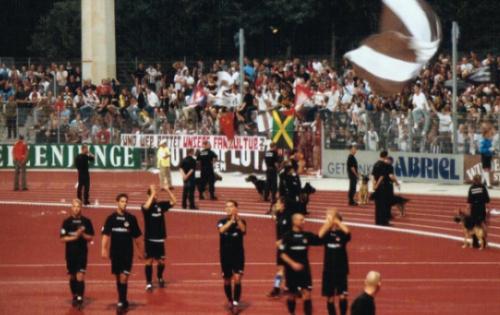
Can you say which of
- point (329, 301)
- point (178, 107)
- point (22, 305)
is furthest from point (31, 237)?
point (178, 107)

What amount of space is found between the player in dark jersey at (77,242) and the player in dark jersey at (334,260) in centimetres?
410

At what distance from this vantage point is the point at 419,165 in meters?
42.9

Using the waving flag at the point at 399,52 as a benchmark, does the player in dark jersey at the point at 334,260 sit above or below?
below

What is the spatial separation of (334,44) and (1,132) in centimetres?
1705

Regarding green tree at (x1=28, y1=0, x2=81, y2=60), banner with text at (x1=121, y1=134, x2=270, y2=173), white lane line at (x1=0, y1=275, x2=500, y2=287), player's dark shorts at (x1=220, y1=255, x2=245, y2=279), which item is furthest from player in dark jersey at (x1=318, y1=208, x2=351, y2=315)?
green tree at (x1=28, y1=0, x2=81, y2=60)

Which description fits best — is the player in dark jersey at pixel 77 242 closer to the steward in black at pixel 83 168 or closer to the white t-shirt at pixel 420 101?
the steward in black at pixel 83 168

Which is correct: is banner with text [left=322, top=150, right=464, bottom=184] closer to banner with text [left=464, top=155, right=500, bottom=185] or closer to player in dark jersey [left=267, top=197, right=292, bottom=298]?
banner with text [left=464, top=155, right=500, bottom=185]

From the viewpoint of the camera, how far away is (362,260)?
1073 inches

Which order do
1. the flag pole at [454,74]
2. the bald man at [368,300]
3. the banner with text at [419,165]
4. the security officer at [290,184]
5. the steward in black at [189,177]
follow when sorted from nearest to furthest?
the bald man at [368,300]
the security officer at [290,184]
the steward in black at [189,177]
the flag pole at [454,74]
the banner with text at [419,165]

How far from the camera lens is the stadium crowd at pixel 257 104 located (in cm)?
4225

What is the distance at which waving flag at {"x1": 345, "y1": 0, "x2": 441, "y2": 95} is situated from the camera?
143ft

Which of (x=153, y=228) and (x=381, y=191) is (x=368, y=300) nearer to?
(x=153, y=228)

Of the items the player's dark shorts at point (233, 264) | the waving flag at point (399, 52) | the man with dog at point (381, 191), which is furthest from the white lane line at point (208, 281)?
the waving flag at point (399, 52)

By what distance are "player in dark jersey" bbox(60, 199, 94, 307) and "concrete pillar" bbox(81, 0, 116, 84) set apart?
114ft
